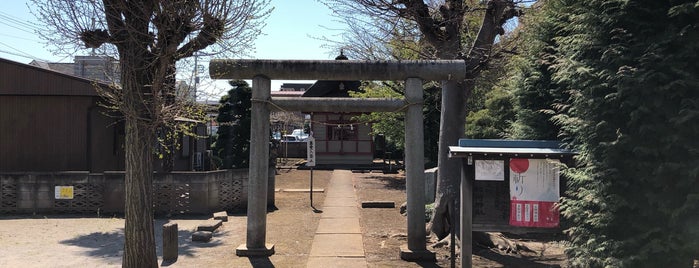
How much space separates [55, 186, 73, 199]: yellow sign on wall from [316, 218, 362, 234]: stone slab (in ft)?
21.8

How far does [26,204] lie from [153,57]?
30.4ft

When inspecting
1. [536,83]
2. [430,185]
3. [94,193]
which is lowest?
[94,193]

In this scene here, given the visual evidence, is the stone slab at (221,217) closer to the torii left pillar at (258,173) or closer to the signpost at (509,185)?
Answer: the torii left pillar at (258,173)

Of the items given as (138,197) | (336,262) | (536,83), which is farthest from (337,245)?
(536,83)

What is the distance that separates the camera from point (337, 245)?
920cm

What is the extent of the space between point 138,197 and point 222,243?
3.51 meters

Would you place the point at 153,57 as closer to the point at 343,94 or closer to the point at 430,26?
the point at 430,26

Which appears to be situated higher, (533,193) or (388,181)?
(533,193)

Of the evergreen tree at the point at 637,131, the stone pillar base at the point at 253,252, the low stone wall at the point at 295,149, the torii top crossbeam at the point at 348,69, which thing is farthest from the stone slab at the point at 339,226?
the low stone wall at the point at 295,149

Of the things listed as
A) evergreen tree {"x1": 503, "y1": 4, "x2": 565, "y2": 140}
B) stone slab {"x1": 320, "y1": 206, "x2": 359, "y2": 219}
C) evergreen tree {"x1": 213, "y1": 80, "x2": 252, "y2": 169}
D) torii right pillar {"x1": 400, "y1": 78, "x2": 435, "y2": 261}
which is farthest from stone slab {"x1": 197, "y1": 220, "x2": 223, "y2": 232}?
evergreen tree {"x1": 213, "y1": 80, "x2": 252, "y2": 169}

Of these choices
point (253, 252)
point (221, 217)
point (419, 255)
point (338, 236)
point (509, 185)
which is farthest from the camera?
point (221, 217)

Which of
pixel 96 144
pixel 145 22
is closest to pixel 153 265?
pixel 145 22

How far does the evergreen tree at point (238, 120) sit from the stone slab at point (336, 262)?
12066 mm

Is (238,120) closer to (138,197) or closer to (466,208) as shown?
(138,197)
